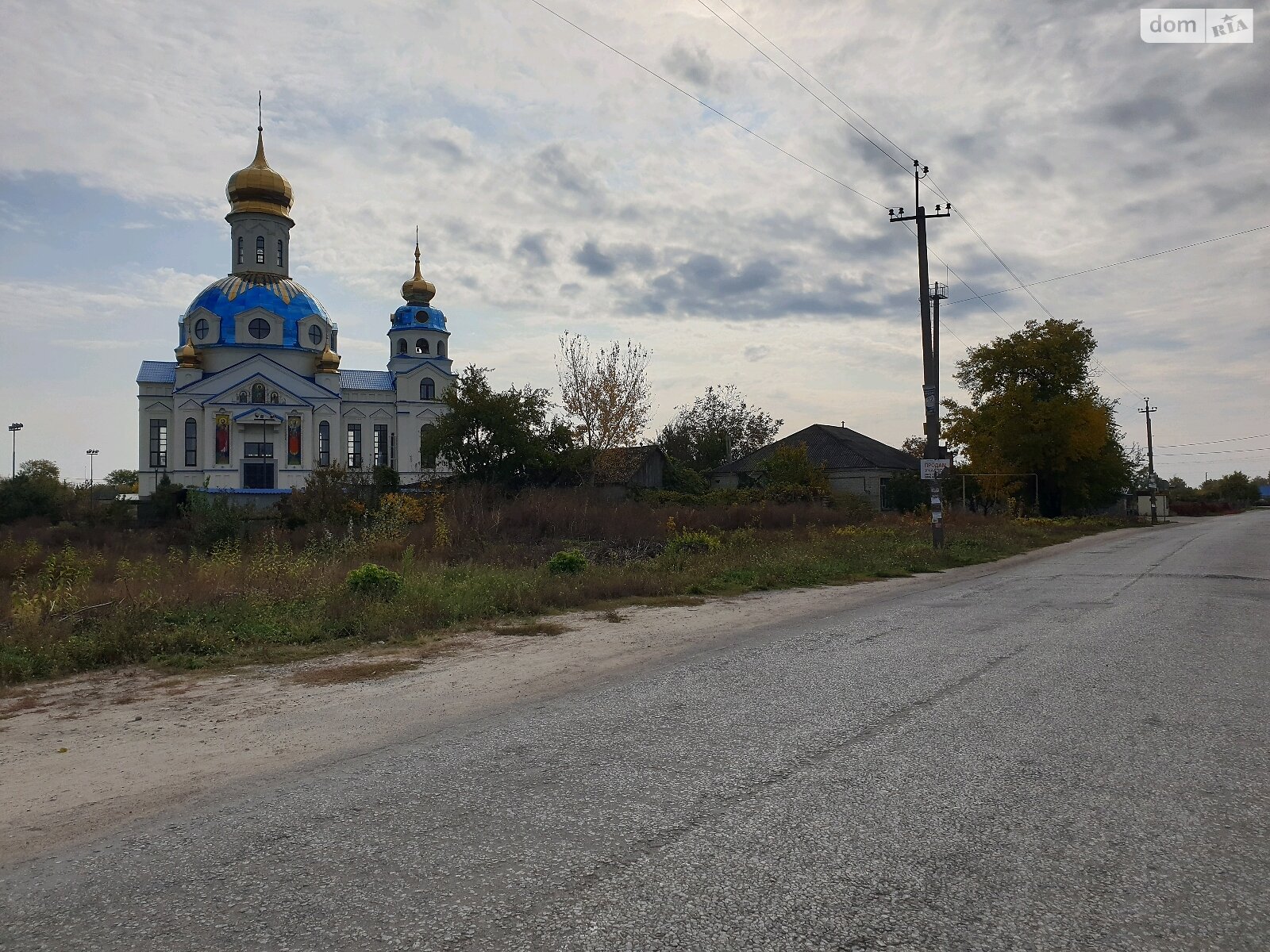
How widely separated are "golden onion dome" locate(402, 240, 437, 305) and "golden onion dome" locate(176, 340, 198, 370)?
62.9ft

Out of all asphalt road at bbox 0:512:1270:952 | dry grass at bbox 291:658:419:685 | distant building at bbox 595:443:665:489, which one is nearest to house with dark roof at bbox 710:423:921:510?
distant building at bbox 595:443:665:489

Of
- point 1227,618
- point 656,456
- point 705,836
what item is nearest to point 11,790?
point 705,836

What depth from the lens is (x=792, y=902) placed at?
3.55 m

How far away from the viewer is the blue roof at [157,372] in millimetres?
70312

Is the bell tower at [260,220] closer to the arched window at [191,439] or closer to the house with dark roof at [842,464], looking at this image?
the arched window at [191,439]

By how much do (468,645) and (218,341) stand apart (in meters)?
68.1

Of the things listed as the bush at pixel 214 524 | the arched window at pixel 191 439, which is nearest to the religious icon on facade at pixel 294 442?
the arched window at pixel 191 439

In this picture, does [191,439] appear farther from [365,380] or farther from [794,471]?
[794,471]

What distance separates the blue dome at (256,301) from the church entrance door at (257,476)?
9738 mm

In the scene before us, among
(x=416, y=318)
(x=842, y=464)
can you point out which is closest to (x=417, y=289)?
(x=416, y=318)

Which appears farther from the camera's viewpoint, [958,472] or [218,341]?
[218,341]

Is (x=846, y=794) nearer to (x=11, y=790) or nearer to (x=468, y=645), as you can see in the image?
(x=11, y=790)

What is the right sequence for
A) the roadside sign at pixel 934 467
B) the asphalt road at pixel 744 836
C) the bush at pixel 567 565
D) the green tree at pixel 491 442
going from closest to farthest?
the asphalt road at pixel 744 836, the bush at pixel 567 565, the roadside sign at pixel 934 467, the green tree at pixel 491 442

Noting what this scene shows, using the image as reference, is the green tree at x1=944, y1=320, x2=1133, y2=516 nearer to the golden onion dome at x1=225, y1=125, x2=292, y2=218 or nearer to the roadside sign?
the roadside sign
